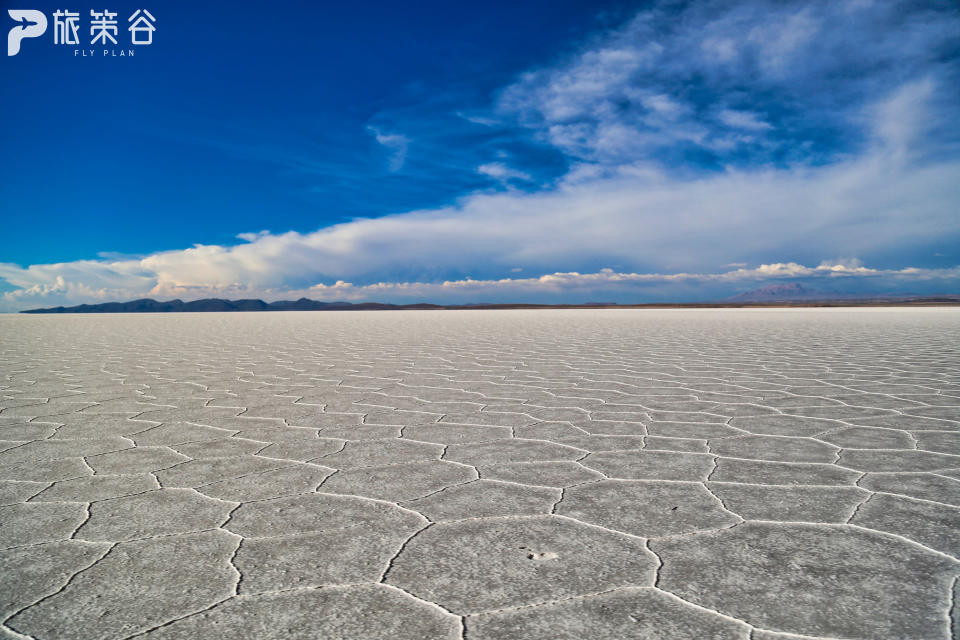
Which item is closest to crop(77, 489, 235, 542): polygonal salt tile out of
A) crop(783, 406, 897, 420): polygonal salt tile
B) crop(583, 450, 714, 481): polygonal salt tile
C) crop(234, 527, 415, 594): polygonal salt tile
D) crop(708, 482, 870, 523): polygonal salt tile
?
crop(234, 527, 415, 594): polygonal salt tile

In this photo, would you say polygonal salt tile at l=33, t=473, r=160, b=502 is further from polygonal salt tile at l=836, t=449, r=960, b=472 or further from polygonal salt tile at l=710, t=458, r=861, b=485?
polygonal salt tile at l=836, t=449, r=960, b=472

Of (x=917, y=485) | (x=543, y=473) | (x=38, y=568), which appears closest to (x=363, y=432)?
(x=543, y=473)

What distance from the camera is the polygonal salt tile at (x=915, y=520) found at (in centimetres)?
132

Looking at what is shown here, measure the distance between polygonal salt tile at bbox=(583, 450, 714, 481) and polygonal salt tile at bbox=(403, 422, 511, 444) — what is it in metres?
0.48

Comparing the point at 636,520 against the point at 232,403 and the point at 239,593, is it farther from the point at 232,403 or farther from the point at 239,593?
the point at 232,403

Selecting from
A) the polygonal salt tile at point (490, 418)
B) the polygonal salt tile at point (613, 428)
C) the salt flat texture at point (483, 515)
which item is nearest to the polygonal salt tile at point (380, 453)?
the salt flat texture at point (483, 515)

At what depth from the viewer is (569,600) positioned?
3.51ft

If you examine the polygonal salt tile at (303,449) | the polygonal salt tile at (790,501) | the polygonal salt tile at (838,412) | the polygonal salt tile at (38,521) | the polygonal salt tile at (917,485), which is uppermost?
the polygonal salt tile at (38,521)

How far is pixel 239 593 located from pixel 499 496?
0.76m

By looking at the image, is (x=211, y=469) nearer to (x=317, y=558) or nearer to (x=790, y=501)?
(x=317, y=558)

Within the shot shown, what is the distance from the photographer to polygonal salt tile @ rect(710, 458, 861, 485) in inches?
69.4

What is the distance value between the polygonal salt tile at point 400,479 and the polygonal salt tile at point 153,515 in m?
0.34

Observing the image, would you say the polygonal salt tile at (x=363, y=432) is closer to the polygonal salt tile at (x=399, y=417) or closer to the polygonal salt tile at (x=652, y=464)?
the polygonal salt tile at (x=399, y=417)

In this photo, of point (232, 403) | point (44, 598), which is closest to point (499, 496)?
point (44, 598)
